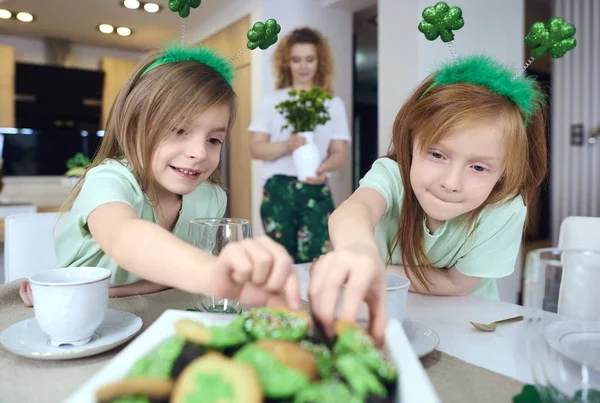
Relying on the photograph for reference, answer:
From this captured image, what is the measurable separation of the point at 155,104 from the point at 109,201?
30cm

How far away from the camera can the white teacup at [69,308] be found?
565mm

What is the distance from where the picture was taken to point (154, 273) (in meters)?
0.50

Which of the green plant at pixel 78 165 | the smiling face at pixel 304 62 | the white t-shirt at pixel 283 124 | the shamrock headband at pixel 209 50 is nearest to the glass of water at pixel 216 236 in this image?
the shamrock headband at pixel 209 50

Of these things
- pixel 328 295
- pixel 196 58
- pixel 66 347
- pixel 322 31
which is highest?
pixel 322 31

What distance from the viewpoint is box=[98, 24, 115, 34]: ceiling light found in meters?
4.73

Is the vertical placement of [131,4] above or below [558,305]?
above

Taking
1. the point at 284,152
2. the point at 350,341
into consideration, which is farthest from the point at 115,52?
the point at 350,341

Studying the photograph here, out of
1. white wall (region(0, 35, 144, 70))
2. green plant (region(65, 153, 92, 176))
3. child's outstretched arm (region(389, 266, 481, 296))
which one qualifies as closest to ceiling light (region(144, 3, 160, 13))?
green plant (region(65, 153, 92, 176))

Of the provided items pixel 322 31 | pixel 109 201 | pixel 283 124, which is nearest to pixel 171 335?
pixel 109 201

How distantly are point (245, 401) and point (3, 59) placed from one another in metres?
5.57

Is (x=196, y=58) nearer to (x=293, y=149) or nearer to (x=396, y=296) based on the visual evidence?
(x=396, y=296)

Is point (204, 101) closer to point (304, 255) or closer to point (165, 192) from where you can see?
point (165, 192)

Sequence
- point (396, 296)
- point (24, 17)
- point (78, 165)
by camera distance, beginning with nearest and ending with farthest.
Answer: point (396, 296) < point (78, 165) < point (24, 17)

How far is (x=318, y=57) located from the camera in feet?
7.92
